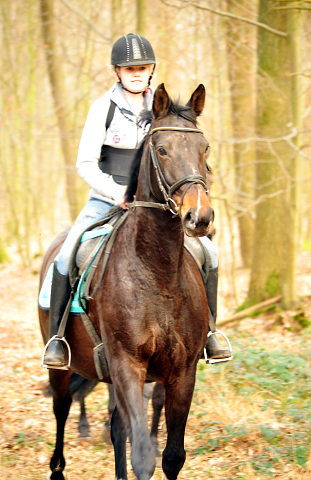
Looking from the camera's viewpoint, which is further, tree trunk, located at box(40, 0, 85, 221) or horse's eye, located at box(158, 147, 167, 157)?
tree trunk, located at box(40, 0, 85, 221)

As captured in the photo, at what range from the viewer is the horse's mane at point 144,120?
12.2 ft

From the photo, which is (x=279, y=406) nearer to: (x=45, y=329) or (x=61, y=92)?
(x=45, y=329)

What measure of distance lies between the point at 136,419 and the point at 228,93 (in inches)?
447

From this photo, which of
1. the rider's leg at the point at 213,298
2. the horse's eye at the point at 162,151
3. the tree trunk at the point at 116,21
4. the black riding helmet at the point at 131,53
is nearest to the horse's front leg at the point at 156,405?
the rider's leg at the point at 213,298

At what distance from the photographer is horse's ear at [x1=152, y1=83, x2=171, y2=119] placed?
361cm

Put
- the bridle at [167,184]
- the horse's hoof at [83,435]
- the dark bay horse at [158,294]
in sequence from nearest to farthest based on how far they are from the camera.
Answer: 1. the bridle at [167,184]
2. the dark bay horse at [158,294]
3. the horse's hoof at [83,435]

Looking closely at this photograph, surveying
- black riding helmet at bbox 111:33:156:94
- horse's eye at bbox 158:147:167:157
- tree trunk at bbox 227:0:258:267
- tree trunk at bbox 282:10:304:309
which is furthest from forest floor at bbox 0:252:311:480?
tree trunk at bbox 227:0:258:267

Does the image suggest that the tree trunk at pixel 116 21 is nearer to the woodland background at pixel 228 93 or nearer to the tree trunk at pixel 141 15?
the woodland background at pixel 228 93

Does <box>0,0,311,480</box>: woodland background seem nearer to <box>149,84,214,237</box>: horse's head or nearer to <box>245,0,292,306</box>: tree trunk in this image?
<box>245,0,292,306</box>: tree trunk

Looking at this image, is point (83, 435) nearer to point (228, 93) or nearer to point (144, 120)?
point (144, 120)

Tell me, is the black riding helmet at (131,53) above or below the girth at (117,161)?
above

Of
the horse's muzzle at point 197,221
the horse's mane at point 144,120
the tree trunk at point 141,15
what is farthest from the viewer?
the tree trunk at point 141,15

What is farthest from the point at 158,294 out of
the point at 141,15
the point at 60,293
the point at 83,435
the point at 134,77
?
the point at 141,15

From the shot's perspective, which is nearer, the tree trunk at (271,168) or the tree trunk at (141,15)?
the tree trunk at (271,168)
